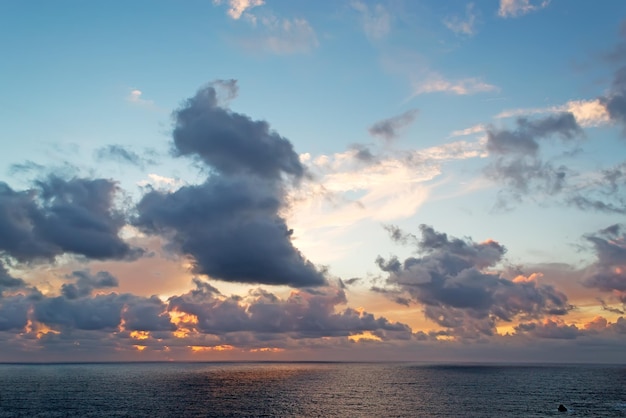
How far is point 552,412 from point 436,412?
108ft

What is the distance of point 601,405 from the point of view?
161375 millimetres

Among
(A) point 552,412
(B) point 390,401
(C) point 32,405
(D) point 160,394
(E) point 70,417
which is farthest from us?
(D) point 160,394

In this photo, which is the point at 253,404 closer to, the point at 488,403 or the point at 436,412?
the point at 436,412

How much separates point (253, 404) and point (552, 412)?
89.6 metres

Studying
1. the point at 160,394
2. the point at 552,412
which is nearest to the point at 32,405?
the point at 160,394

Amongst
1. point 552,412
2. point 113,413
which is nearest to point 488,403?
point 552,412

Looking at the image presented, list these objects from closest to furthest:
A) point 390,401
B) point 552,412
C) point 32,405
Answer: point 552,412, point 32,405, point 390,401

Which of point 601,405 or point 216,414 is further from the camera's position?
point 601,405

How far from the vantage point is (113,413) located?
136375 millimetres

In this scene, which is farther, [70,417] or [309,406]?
[309,406]

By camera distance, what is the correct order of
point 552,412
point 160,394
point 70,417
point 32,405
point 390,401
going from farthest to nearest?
point 160,394 → point 390,401 → point 32,405 → point 552,412 → point 70,417

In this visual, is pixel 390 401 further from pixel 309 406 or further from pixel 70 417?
pixel 70 417

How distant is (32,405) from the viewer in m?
155

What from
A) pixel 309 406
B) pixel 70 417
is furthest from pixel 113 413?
pixel 309 406
